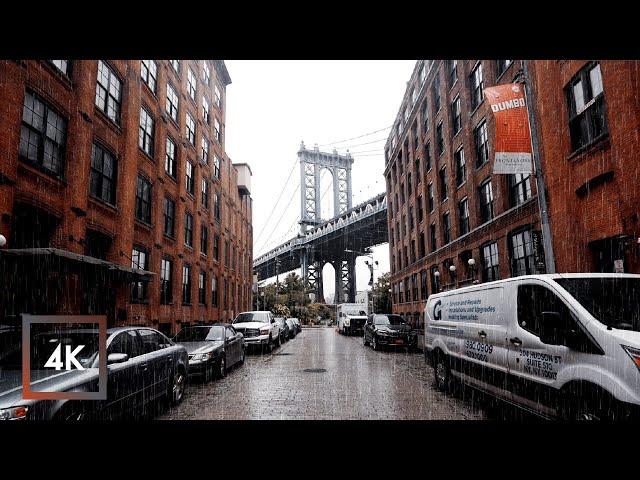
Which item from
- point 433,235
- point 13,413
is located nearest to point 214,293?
point 433,235

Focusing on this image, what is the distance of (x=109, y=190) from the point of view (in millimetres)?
16312

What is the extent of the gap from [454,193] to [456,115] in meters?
4.84

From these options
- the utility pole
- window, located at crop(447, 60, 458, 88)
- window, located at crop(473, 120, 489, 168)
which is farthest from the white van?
window, located at crop(447, 60, 458, 88)

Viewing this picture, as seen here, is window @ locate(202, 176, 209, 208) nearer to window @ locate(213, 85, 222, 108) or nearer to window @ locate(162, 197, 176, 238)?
window @ locate(162, 197, 176, 238)

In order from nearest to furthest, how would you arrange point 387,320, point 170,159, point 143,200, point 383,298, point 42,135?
point 42,135
point 143,200
point 387,320
point 170,159
point 383,298

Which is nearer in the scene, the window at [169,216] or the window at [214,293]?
the window at [169,216]

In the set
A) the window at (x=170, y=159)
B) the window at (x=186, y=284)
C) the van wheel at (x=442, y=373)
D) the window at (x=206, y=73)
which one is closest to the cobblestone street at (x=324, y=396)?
the van wheel at (x=442, y=373)

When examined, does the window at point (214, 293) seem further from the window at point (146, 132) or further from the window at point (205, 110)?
the window at point (146, 132)

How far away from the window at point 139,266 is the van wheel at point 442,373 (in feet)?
42.0

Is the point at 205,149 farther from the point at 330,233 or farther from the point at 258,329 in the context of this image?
the point at 330,233

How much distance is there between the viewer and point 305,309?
7294 cm

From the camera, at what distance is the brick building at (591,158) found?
11.1 m
